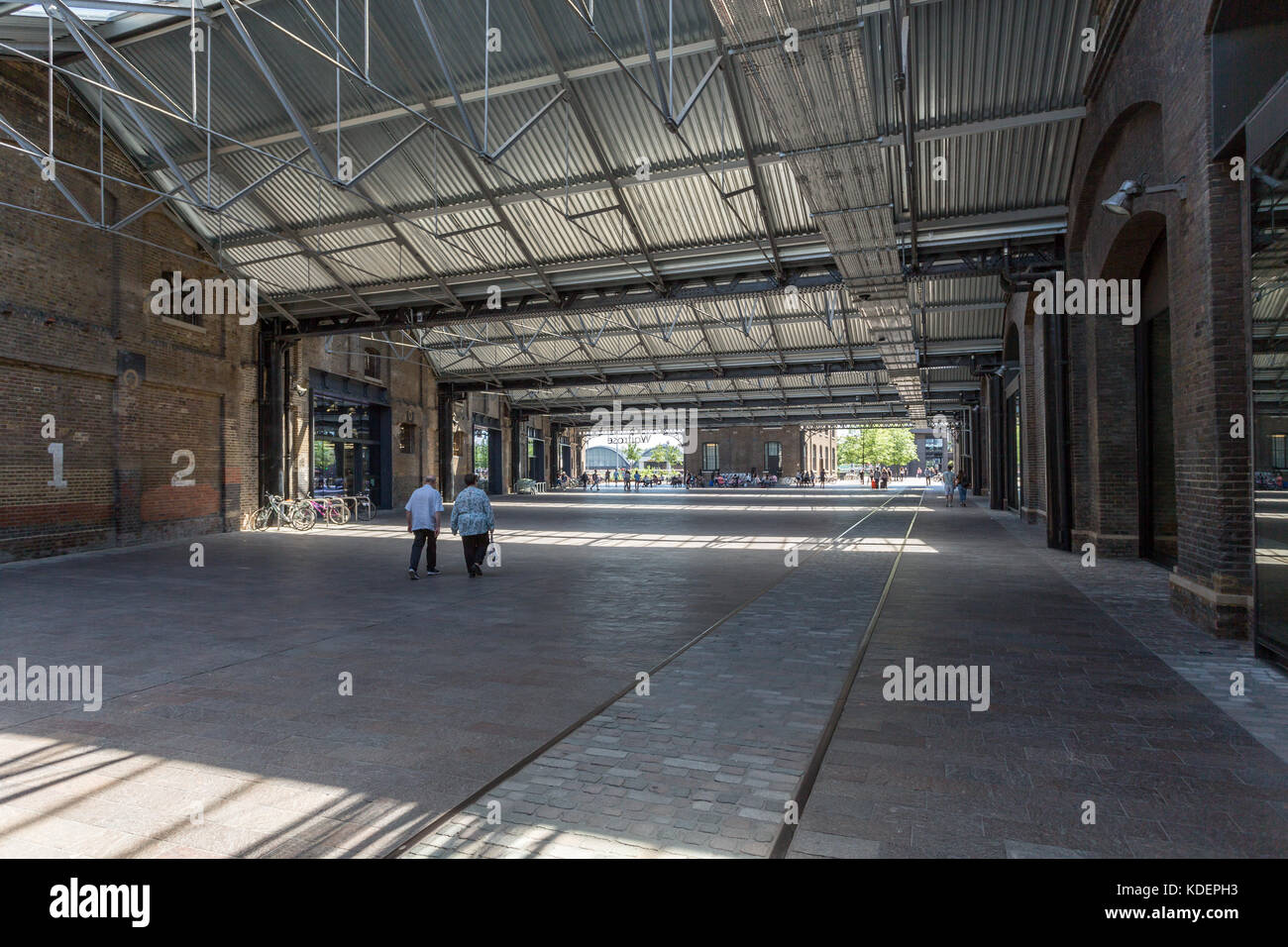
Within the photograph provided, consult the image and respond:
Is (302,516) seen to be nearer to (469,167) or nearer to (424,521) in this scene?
(469,167)

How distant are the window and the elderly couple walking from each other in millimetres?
18237

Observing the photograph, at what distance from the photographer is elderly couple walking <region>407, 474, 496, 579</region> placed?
10.5m

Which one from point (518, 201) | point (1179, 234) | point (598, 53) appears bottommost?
point (1179, 234)

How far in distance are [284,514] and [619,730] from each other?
716 inches

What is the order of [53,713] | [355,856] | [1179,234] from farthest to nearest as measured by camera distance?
[1179,234] < [53,713] < [355,856]

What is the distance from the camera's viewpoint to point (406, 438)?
28875 millimetres

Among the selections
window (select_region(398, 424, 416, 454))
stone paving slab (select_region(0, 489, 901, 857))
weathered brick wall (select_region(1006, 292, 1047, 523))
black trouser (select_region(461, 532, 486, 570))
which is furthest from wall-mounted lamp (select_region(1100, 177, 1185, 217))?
window (select_region(398, 424, 416, 454))

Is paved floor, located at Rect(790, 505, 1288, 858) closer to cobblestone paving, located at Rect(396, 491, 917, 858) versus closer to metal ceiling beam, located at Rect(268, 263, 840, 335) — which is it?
cobblestone paving, located at Rect(396, 491, 917, 858)

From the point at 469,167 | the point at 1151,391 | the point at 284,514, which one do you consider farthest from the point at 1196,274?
the point at 284,514

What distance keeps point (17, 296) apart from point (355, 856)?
1432cm

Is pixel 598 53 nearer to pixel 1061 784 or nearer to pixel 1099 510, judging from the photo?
pixel 1099 510
